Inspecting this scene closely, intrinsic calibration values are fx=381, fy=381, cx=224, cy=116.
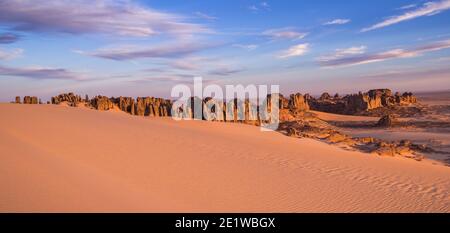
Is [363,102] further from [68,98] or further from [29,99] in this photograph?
[29,99]

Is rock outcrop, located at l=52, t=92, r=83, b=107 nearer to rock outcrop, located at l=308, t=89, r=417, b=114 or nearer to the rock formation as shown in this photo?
the rock formation

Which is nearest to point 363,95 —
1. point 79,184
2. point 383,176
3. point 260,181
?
point 383,176

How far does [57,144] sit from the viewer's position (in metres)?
11.1

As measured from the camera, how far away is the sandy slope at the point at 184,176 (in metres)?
6.96

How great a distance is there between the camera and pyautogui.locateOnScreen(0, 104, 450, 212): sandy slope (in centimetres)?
696

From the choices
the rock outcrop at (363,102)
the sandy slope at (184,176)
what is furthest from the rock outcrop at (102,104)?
the rock outcrop at (363,102)

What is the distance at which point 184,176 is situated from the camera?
31.2ft

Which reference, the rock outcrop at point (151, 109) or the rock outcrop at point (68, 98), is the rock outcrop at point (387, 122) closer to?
the rock outcrop at point (151, 109)

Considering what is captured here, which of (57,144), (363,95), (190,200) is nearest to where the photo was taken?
(190,200)

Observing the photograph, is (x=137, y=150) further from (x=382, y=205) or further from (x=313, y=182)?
(x=382, y=205)

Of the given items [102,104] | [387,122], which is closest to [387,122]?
[387,122]

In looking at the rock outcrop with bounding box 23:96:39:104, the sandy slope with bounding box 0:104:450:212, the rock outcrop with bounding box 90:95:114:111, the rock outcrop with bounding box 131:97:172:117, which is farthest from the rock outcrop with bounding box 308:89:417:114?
the sandy slope with bounding box 0:104:450:212

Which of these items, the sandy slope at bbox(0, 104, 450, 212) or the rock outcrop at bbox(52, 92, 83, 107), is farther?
the rock outcrop at bbox(52, 92, 83, 107)
